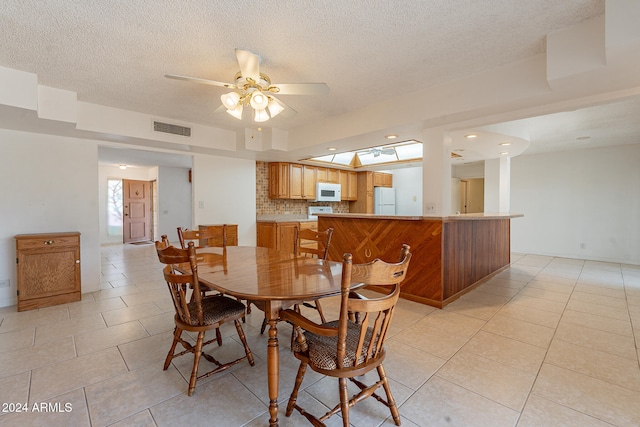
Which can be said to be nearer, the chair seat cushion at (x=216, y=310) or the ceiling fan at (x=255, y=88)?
the chair seat cushion at (x=216, y=310)

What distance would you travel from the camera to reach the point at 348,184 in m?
7.25

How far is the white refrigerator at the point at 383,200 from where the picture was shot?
7457 mm

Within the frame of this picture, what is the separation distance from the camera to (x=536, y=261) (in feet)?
18.6

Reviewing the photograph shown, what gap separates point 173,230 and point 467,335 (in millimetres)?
8298

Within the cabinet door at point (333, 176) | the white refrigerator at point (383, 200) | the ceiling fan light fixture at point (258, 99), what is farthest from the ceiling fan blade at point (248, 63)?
the white refrigerator at point (383, 200)

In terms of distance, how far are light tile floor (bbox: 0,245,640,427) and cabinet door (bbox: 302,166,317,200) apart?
3.26 metres

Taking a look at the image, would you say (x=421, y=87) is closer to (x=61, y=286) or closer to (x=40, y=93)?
(x=40, y=93)

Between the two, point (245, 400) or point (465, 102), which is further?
point (465, 102)

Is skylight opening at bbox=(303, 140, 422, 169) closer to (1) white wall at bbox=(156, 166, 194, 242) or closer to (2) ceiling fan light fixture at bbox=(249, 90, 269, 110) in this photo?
(2) ceiling fan light fixture at bbox=(249, 90, 269, 110)

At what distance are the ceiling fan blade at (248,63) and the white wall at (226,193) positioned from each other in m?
2.93

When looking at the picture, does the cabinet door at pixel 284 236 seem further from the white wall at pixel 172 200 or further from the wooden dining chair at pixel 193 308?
the white wall at pixel 172 200

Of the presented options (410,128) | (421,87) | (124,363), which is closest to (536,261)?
(410,128)

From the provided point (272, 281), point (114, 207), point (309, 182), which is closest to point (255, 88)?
point (272, 281)

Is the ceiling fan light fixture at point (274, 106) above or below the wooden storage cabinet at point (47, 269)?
above
